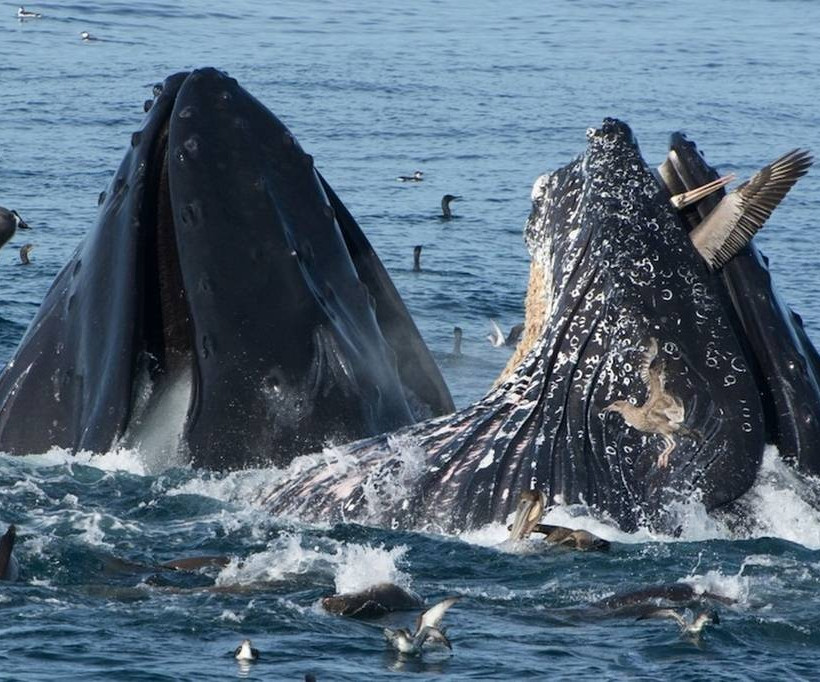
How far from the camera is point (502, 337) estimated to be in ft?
67.7

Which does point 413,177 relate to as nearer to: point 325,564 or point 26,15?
point 26,15

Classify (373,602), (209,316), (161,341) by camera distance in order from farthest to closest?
(161,341)
(209,316)
(373,602)

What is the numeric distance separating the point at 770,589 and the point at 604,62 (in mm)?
34515

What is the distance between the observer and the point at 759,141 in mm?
32281

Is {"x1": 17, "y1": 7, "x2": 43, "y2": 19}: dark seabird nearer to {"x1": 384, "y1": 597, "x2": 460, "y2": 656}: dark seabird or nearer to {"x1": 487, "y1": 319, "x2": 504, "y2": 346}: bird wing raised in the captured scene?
{"x1": 487, "y1": 319, "x2": 504, "y2": 346}: bird wing raised

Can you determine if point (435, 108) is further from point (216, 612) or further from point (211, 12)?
point (216, 612)

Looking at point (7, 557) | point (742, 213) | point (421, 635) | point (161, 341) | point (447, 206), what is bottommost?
point (447, 206)

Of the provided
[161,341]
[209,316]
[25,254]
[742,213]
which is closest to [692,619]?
[742,213]

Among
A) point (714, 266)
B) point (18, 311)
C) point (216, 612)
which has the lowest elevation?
point (18, 311)

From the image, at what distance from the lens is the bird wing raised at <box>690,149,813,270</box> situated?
8430mm

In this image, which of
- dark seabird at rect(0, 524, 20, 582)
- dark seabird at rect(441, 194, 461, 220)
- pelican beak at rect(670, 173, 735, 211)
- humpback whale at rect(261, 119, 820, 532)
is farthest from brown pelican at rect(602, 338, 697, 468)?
dark seabird at rect(441, 194, 461, 220)

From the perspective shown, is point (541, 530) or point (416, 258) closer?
point (541, 530)

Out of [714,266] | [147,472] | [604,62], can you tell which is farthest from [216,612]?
[604,62]

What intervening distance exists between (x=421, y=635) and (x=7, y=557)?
1.91 metres
